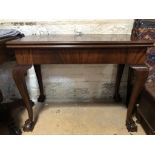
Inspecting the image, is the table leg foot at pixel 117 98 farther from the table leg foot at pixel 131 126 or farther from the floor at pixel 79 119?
the table leg foot at pixel 131 126

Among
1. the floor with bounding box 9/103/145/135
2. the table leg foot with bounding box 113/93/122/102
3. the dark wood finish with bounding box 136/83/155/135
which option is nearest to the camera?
the dark wood finish with bounding box 136/83/155/135

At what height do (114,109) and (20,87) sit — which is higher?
(20,87)

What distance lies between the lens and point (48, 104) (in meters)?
1.65

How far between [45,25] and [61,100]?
0.72 meters

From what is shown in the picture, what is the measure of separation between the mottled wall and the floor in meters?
0.11

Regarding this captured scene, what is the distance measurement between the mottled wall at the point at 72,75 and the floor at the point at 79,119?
110 mm

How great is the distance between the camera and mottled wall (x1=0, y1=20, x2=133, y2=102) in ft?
4.77

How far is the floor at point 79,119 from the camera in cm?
129

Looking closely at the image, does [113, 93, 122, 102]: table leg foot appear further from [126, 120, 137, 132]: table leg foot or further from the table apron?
the table apron

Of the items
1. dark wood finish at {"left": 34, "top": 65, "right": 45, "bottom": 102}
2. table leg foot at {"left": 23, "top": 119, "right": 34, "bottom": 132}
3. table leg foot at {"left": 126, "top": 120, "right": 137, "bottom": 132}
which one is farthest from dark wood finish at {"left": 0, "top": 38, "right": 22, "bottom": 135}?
table leg foot at {"left": 126, "top": 120, "right": 137, "bottom": 132}
